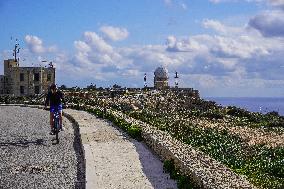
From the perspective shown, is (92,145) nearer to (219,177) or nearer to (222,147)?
(222,147)

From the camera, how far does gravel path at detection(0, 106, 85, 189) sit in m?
13.0

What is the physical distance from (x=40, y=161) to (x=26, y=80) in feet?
248

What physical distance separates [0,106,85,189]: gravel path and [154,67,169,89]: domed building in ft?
173

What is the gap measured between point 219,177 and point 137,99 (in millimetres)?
42445

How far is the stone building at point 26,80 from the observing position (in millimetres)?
89688

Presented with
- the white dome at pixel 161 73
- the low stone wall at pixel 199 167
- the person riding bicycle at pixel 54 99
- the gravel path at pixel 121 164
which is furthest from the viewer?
the white dome at pixel 161 73

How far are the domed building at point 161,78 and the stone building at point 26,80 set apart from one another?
19887 millimetres

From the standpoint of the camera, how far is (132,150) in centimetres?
1761

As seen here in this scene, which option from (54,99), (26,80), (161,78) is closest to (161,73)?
(161,78)

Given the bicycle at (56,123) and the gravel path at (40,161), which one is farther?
the bicycle at (56,123)

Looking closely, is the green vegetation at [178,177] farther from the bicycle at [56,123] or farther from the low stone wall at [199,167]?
the bicycle at [56,123]

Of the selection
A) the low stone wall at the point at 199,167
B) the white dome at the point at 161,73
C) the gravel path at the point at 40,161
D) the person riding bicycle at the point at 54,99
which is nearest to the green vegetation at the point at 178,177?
the low stone wall at the point at 199,167

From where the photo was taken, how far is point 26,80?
89812 millimetres

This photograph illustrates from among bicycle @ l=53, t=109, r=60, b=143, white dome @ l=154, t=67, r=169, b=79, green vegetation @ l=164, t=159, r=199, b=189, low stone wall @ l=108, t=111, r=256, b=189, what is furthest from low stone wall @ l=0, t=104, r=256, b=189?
white dome @ l=154, t=67, r=169, b=79
